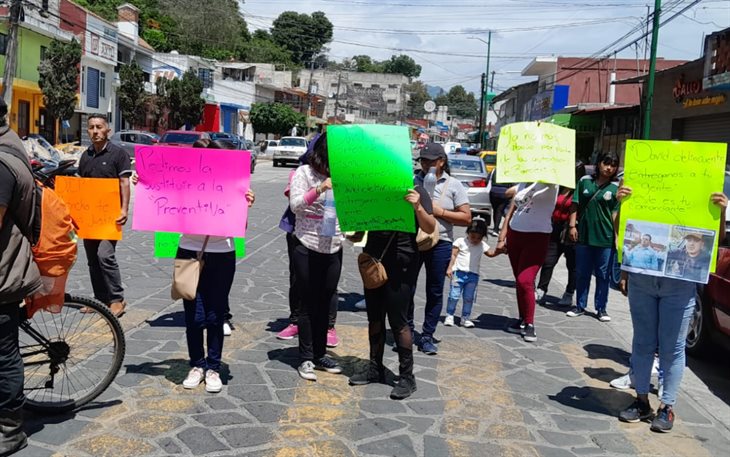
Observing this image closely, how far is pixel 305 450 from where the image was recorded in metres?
4.30

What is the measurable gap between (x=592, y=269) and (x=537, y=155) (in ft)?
8.25

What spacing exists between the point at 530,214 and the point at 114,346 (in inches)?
160

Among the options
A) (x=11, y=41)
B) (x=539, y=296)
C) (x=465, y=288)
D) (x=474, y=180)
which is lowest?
(x=539, y=296)

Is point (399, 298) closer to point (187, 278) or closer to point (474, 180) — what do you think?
point (187, 278)

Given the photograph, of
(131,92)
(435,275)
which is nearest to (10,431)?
(435,275)

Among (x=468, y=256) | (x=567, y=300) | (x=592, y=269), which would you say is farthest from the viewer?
(x=567, y=300)

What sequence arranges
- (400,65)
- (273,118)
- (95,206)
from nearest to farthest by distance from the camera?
(95,206) → (273,118) → (400,65)

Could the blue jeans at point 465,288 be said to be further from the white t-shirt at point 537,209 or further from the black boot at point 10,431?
the black boot at point 10,431

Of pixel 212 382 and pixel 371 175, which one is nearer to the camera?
pixel 371 175

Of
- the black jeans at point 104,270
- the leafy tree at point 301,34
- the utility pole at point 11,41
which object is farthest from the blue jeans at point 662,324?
the leafy tree at point 301,34

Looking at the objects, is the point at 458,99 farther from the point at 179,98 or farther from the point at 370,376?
the point at 370,376

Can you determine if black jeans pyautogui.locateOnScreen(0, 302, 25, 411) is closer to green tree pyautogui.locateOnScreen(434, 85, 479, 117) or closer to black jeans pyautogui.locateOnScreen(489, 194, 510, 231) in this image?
black jeans pyautogui.locateOnScreen(489, 194, 510, 231)

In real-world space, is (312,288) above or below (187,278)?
below

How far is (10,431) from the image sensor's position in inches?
159
